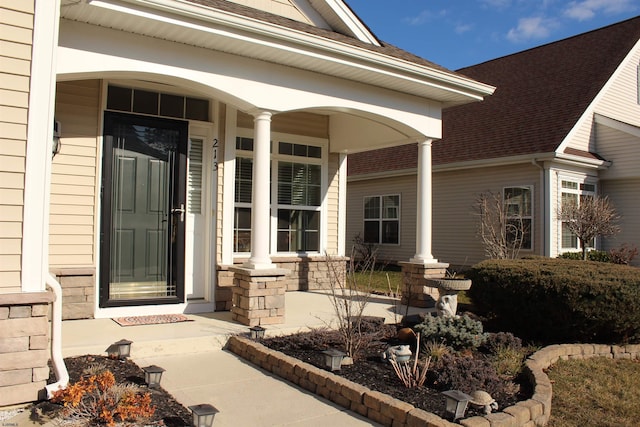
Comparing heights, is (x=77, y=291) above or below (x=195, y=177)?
below

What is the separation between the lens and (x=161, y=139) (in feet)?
21.8

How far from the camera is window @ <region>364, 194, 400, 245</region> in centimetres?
1609

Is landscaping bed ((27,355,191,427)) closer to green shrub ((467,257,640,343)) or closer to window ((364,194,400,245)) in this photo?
green shrub ((467,257,640,343))

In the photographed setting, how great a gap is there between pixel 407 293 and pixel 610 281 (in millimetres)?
2986

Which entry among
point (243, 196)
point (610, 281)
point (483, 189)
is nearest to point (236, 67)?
point (243, 196)

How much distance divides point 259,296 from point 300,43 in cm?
290

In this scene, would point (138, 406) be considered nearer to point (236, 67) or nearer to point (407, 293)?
point (236, 67)

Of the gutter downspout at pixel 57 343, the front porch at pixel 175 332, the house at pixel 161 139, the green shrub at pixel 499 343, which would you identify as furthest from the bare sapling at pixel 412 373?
the gutter downspout at pixel 57 343

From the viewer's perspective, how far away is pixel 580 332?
586 centimetres

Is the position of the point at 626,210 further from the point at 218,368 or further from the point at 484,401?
the point at 218,368

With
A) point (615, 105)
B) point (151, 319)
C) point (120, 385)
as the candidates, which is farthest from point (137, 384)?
point (615, 105)

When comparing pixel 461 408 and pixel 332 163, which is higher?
pixel 332 163

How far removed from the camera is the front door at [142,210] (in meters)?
6.27

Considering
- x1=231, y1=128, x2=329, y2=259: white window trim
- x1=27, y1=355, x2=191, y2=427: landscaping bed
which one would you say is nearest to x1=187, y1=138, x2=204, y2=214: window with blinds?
x1=231, y1=128, x2=329, y2=259: white window trim
